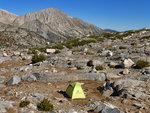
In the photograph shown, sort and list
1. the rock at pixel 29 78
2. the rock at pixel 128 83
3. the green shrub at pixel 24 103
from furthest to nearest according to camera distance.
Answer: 1. the rock at pixel 29 78
2. the rock at pixel 128 83
3. the green shrub at pixel 24 103

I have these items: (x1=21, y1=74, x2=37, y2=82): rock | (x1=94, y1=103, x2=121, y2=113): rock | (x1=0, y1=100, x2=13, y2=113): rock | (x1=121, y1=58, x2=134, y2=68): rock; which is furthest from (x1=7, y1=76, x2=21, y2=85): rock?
(x1=121, y1=58, x2=134, y2=68): rock

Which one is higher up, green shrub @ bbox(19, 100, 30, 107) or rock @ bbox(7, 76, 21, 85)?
rock @ bbox(7, 76, 21, 85)

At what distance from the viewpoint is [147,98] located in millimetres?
11055

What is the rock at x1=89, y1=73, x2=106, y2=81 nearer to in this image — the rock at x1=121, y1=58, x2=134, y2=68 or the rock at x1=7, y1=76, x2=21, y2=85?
the rock at x1=121, y1=58, x2=134, y2=68

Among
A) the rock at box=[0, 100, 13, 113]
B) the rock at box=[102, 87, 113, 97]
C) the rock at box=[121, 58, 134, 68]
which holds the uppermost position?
the rock at box=[121, 58, 134, 68]

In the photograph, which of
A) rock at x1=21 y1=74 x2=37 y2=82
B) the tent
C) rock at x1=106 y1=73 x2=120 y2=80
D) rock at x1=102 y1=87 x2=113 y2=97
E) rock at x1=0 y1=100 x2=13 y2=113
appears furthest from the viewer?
rock at x1=106 y1=73 x2=120 y2=80

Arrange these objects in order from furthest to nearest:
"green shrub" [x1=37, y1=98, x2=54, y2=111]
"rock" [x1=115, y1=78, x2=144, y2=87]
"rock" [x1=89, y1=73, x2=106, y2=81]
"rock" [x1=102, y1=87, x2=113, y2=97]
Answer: "rock" [x1=89, y1=73, x2=106, y2=81] → "rock" [x1=115, y1=78, x2=144, y2=87] → "rock" [x1=102, y1=87, x2=113, y2=97] → "green shrub" [x1=37, y1=98, x2=54, y2=111]

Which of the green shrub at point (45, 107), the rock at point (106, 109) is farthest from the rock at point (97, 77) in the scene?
the green shrub at point (45, 107)

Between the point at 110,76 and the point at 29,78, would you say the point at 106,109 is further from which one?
the point at 29,78

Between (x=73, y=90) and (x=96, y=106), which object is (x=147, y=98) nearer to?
(x=96, y=106)

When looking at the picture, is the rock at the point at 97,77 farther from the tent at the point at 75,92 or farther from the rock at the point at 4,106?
the rock at the point at 4,106

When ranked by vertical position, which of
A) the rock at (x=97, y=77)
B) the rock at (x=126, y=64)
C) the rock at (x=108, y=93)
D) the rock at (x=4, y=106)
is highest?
the rock at (x=126, y=64)

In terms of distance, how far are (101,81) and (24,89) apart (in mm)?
7226

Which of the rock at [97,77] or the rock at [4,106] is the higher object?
the rock at [97,77]
